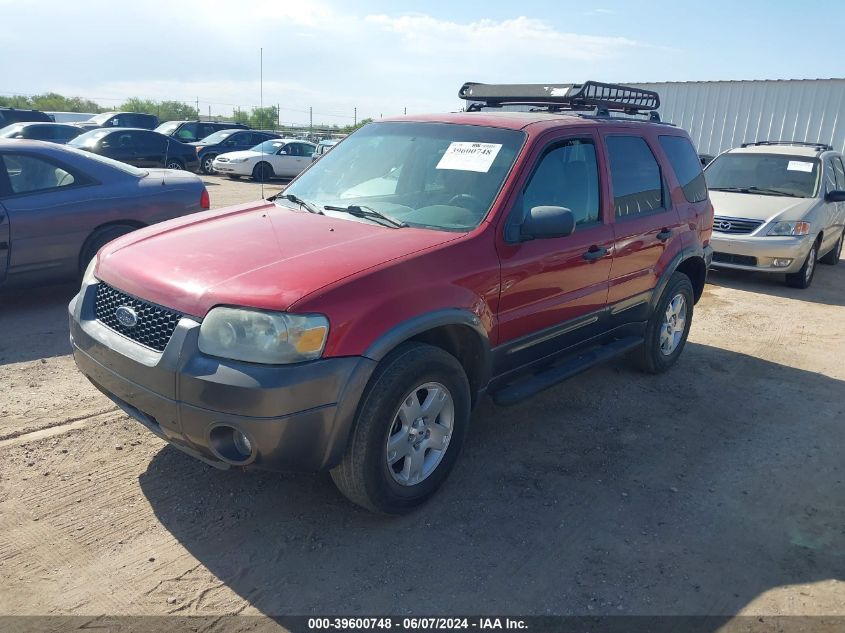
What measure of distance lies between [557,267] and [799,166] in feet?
24.9

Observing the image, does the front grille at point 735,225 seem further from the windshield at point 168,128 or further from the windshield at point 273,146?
the windshield at point 168,128

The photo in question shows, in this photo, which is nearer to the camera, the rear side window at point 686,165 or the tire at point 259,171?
the rear side window at point 686,165

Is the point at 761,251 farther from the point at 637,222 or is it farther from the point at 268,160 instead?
the point at 268,160

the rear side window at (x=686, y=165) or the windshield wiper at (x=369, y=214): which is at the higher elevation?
the rear side window at (x=686, y=165)

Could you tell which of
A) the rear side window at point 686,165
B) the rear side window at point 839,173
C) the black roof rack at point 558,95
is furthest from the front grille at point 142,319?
the rear side window at point 839,173

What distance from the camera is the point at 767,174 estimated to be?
32.3ft

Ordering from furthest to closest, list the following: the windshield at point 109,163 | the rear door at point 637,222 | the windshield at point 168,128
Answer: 1. the windshield at point 168,128
2. the windshield at point 109,163
3. the rear door at point 637,222

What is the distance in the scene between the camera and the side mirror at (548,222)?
3.52 metres

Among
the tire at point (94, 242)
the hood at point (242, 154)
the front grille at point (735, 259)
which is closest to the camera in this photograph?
the tire at point (94, 242)

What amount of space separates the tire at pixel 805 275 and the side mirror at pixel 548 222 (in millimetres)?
6786

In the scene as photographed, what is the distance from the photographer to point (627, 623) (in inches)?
107

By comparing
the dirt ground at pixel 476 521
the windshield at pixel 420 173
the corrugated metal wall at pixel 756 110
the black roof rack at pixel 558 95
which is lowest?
the dirt ground at pixel 476 521

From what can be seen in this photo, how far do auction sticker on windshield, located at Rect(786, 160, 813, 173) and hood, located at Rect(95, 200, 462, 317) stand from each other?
825 centimetres

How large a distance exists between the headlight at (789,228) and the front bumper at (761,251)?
0.08 meters
